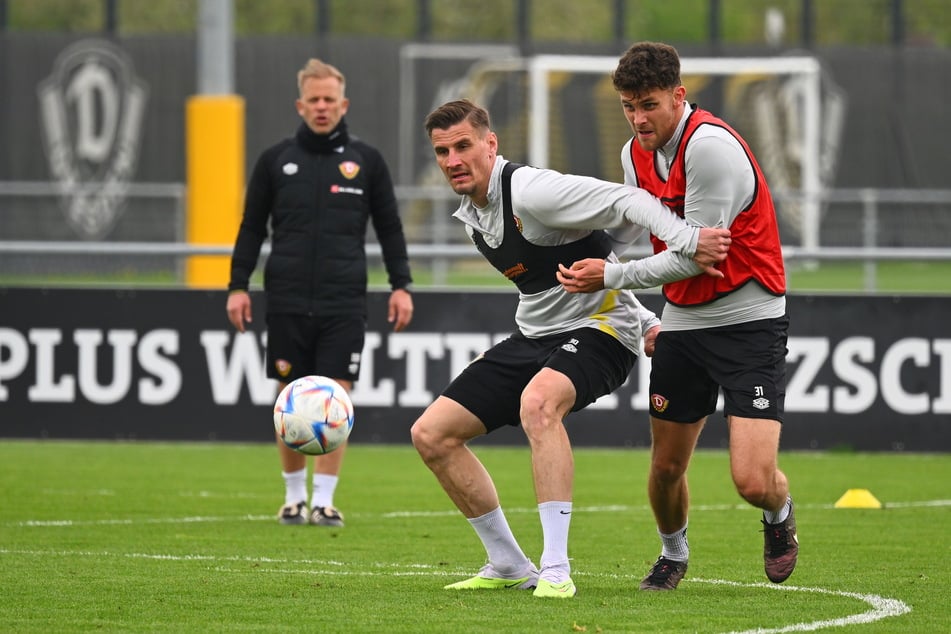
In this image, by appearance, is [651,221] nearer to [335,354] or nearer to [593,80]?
[335,354]

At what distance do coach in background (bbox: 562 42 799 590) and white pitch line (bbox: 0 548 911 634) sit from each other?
31 centimetres

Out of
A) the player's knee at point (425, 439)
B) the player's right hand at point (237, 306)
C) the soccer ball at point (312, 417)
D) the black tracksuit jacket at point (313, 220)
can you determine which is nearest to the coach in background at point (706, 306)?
the player's knee at point (425, 439)

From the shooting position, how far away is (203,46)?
18.2 metres

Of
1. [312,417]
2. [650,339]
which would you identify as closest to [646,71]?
[650,339]

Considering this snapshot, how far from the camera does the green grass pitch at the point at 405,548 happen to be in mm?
6504

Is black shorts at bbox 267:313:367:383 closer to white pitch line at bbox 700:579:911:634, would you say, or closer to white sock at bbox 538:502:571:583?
white pitch line at bbox 700:579:911:634

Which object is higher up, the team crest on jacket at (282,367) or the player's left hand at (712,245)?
the player's left hand at (712,245)

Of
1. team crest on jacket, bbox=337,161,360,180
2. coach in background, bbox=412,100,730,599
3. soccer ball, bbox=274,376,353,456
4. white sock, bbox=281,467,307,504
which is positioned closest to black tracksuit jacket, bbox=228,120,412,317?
team crest on jacket, bbox=337,161,360,180

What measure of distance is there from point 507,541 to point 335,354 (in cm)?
298

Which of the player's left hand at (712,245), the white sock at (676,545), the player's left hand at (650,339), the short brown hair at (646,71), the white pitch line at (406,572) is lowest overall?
the white pitch line at (406,572)

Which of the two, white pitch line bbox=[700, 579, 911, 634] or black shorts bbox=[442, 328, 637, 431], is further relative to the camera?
black shorts bbox=[442, 328, 637, 431]

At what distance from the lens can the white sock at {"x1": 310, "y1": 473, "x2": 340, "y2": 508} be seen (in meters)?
9.70

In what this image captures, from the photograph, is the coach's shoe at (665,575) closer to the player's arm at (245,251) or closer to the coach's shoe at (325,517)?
the coach's shoe at (325,517)

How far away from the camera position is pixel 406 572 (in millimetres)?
7789
